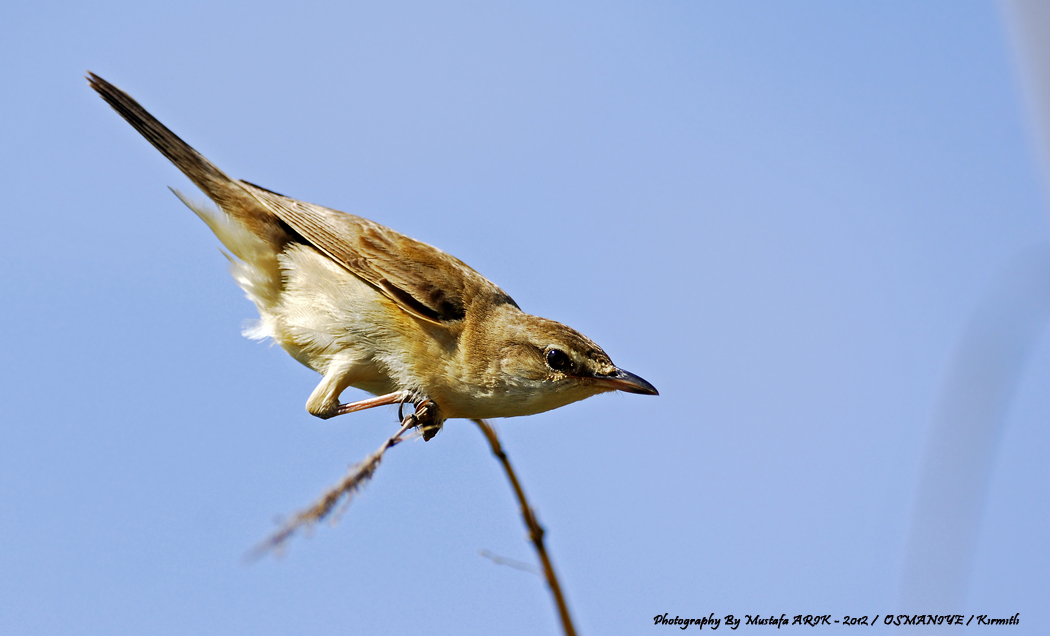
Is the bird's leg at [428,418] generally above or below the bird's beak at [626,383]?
below

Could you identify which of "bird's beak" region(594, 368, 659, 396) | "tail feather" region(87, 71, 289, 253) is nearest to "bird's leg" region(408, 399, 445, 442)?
"bird's beak" region(594, 368, 659, 396)

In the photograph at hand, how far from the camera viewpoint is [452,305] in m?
5.05

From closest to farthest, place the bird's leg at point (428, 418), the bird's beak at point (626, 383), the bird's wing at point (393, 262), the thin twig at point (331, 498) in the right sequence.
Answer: the thin twig at point (331, 498)
the bird's leg at point (428, 418)
the bird's beak at point (626, 383)
the bird's wing at point (393, 262)

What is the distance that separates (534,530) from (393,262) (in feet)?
9.63

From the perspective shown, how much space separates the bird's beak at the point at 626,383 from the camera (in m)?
Result: 4.46

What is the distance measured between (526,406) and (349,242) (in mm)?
1669

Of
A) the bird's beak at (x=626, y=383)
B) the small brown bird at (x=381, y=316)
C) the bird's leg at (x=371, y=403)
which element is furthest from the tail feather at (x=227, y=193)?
the bird's beak at (x=626, y=383)

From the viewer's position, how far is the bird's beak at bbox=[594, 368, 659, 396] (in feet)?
14.6

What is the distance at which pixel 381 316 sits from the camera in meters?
4.95

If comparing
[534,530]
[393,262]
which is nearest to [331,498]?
[534,530]

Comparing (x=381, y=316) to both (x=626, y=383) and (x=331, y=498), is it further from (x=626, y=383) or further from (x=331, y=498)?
(x=331, y=498)

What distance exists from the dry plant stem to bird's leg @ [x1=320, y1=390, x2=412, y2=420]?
120 centimetres

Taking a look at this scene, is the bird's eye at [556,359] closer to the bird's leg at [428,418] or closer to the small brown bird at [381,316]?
the small brown bird at [381,316]

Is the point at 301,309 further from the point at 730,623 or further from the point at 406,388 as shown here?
the point at 730,623
